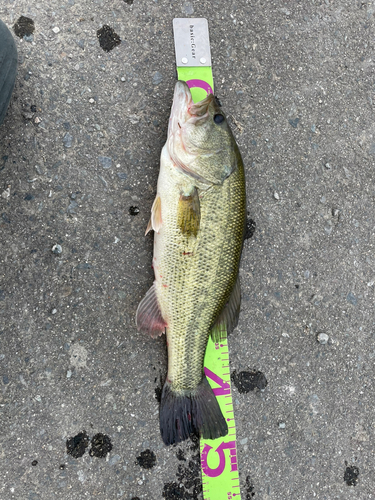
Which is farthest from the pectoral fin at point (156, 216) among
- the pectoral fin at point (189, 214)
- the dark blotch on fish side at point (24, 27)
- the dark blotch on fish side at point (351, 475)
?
the dark blotch on fish side at point (351, 475)

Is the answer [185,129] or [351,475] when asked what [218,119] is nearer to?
[185,129]

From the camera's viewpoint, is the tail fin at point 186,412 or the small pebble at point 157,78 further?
the small pebble at point 157,78

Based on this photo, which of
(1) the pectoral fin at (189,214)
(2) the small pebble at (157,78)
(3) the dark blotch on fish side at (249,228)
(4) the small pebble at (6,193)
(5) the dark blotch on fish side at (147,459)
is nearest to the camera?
(1) the pectoral fin at (189,214)

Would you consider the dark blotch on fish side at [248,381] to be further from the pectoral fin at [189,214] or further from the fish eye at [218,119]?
the fish eye at [218,119]

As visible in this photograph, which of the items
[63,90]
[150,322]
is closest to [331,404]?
[150,322]

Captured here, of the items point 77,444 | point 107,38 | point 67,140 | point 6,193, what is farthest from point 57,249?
point 107,38

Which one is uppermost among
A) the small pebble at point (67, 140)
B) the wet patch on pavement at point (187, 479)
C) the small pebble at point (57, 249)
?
the small pebble at point (67, 140)

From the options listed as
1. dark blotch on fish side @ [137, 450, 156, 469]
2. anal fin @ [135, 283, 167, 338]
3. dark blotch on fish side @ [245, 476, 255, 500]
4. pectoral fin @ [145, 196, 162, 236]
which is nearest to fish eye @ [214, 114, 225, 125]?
pectoral fin @ [145, 196, 162, 236]
